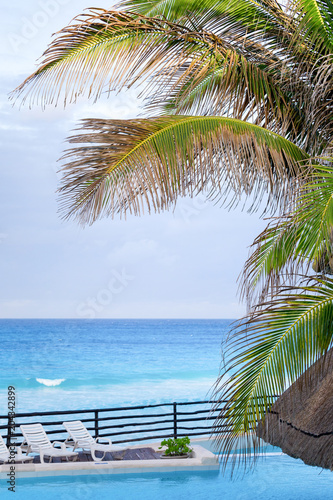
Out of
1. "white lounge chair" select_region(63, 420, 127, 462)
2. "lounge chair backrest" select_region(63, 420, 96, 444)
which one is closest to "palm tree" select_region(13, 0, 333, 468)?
"white lounge chair" select_region(63, 420, 127, 462)

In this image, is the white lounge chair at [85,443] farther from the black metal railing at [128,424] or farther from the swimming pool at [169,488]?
the swimming pool at [169,488]

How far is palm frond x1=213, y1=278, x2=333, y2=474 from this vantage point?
349 cm

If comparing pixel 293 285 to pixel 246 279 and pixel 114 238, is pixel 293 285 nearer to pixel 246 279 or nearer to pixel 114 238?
pixel 246 279

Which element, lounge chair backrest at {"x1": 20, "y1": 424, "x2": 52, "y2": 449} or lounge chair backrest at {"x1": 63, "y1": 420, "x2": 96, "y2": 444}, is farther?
lounge chair backrest at {"x1": 63, "y1": 420, "x2": 96, "y2": 444}

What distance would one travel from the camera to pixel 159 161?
358cm

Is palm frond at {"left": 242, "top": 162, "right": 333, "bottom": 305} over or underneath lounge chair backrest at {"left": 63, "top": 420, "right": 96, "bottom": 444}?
over

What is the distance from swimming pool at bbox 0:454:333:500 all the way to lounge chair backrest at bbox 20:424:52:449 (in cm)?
95

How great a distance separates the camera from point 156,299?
61031mm

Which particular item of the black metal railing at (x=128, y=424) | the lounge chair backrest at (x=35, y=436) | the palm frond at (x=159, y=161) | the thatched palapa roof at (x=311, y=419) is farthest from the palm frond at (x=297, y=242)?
the lounge chair backrest at (x=35, y=436)

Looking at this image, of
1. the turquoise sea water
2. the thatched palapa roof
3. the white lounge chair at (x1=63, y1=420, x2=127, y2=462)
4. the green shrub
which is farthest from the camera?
the green shrub

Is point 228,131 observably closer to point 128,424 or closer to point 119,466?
point 119,466

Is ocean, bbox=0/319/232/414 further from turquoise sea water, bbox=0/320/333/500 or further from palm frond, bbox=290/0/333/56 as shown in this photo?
palm frond, bbox=290/0/333/56

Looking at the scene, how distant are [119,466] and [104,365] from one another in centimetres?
4049

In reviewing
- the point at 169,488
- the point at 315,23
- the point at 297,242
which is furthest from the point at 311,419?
the point at 169,488
